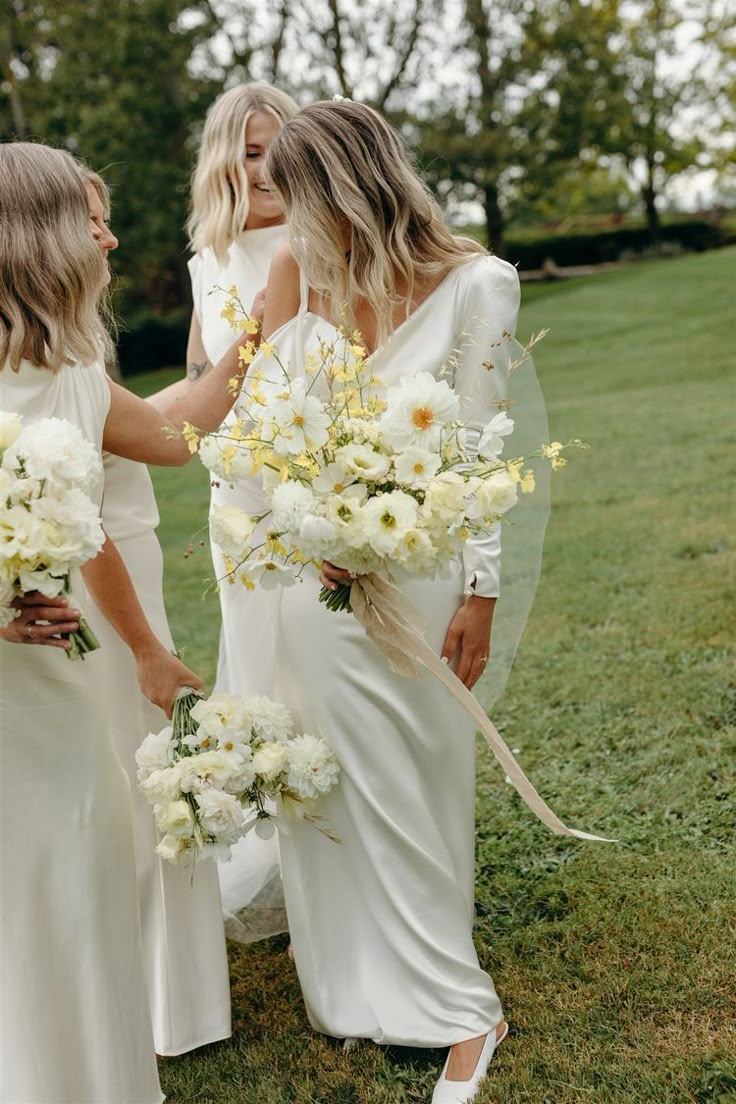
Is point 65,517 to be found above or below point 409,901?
above

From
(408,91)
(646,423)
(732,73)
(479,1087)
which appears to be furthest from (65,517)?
(408,91)

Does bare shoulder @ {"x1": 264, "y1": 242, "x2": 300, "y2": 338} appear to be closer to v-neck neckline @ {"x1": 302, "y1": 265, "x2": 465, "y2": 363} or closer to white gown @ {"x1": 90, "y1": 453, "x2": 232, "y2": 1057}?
v-neck neckline @ {"x1": 302, "y1": 265, "x2": 465, "y2": 363}

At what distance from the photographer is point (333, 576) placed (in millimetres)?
3070

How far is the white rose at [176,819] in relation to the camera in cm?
314

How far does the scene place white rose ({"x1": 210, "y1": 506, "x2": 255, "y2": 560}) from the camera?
9.93ft

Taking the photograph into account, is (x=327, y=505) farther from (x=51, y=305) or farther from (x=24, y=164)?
(x=24, y=164)

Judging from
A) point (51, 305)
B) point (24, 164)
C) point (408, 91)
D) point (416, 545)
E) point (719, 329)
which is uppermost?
point (24, 164)

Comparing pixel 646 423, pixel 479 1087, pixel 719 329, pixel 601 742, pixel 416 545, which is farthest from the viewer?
pixel 719 329

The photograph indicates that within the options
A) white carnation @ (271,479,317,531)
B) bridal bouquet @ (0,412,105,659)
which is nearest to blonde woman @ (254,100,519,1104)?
white carnation @ (271,479,317,531)

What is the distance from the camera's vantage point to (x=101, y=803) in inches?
121

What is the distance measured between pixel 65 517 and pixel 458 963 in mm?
1855

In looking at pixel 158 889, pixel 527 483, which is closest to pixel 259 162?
pixel 527 483

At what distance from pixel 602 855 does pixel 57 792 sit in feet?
8.25

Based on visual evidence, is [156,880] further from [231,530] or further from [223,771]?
[231,530]
